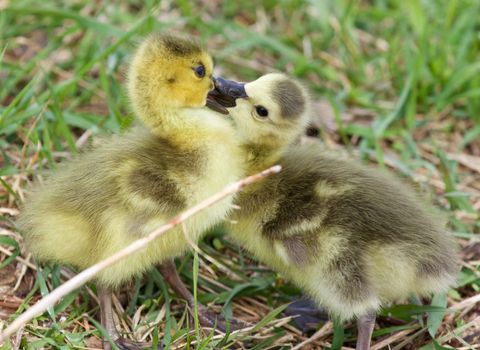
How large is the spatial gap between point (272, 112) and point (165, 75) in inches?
14.6

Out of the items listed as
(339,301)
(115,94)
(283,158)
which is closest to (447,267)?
(339,301)

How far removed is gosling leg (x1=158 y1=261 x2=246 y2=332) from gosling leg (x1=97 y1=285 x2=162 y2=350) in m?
0.23

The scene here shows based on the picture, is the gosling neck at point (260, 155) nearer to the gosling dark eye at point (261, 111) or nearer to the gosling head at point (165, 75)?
the gosling dark eye at point (261, 111)

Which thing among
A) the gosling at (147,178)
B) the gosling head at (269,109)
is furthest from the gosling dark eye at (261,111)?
the gosling at (147,178)

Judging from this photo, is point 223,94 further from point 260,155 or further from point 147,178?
point 147,178

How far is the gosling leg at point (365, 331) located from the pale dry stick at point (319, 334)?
162mm

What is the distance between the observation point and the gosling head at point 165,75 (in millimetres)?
2260

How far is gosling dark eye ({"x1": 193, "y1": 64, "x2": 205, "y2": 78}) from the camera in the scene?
2309 millimetres

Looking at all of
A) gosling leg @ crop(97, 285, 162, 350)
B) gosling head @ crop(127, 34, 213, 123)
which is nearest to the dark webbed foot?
gosling leg @ crop(97, 285, 162, 350)

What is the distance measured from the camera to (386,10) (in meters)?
4.17

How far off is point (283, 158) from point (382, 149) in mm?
1047

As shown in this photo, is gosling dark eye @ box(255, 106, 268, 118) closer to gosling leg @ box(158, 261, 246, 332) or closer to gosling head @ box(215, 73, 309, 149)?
gosling head @ box(215, 73, 309, 149)

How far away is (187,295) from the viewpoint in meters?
2.59

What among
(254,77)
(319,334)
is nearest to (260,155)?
(319,334)
